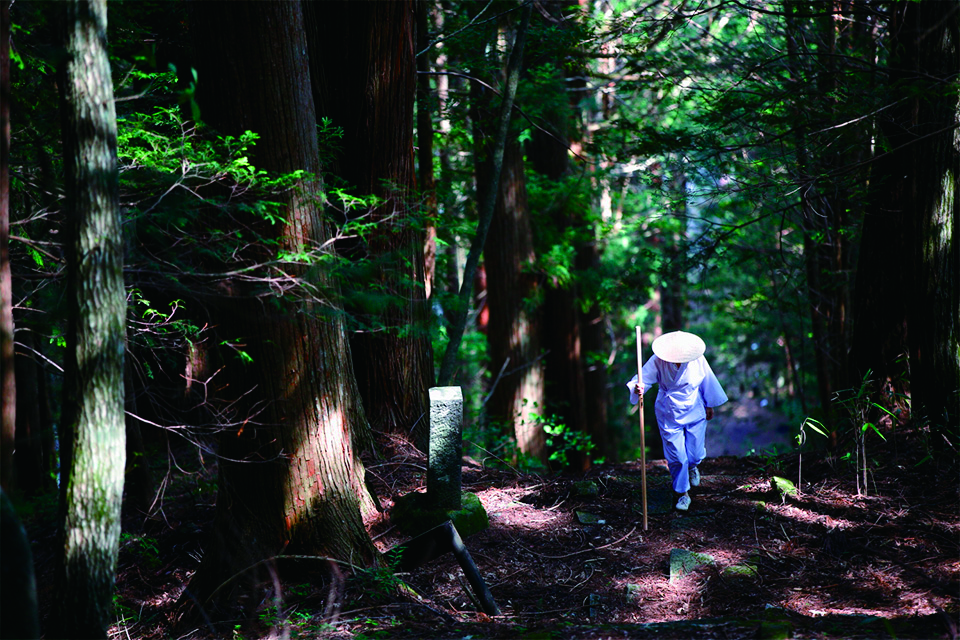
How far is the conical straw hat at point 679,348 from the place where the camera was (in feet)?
22.5

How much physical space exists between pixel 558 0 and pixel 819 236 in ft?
17.5

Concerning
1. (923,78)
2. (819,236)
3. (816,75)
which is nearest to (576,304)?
(819,236)

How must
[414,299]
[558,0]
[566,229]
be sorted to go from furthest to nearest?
[566,229], [558,0], [414,299]

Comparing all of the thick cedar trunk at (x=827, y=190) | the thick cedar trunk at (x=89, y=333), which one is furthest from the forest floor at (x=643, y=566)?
the thick cedar trunk at (x=89, y=333)

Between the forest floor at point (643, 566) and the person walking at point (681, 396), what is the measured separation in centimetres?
41

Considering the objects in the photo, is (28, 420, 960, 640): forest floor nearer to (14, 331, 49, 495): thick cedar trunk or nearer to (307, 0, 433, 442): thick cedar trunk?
(307, 0, 433, 442): thick cedar trunk

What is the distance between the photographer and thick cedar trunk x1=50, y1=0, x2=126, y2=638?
3.66m

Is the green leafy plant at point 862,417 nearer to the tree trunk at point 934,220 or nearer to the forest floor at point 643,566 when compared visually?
the forest floor at point 643,566

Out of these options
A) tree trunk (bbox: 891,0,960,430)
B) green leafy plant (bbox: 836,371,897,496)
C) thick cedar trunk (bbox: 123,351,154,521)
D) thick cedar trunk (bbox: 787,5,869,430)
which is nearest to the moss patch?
thick cedar trunk (bbox: 123,351,154,521)

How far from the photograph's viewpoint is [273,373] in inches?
214

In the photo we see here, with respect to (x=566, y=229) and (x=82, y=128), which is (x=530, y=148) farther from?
(x=82, y=128)

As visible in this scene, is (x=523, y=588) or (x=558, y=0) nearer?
(x=523, y=588)

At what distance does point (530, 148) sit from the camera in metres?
14.2

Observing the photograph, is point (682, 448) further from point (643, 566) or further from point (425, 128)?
point (425, 128)
